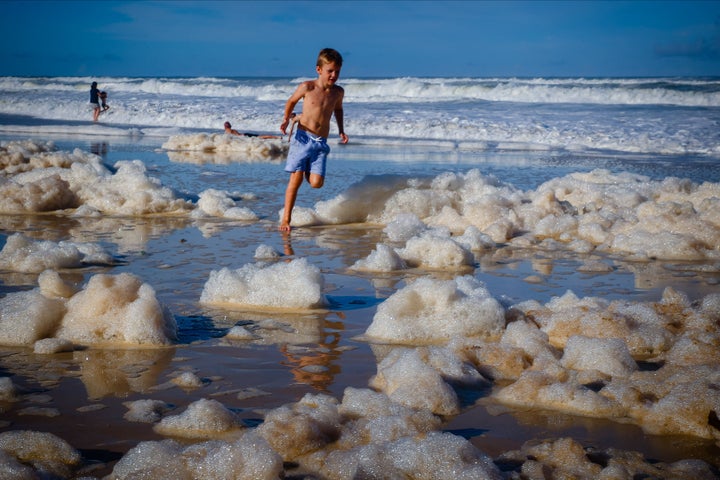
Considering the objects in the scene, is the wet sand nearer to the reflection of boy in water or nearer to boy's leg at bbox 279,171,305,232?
the reflection of boy in water

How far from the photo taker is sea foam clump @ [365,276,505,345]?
3790mm

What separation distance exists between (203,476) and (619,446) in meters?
1.42

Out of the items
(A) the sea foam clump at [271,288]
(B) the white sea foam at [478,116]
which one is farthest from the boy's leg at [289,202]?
(B) the white sea foam at [478,116]

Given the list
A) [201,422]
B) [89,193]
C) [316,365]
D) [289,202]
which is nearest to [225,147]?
[89,193]

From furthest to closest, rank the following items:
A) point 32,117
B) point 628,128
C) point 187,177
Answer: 1. point 32,117
2. point 628,128
3. point 187,177

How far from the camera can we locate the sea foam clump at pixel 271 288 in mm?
4270

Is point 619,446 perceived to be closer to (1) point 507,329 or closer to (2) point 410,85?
(1) point 507,329

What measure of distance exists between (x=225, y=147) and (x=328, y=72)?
8336 mm

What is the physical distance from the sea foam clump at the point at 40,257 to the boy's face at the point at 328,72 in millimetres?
2858

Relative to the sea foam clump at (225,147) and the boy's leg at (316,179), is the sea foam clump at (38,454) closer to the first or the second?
the boy's leg at (316,179)

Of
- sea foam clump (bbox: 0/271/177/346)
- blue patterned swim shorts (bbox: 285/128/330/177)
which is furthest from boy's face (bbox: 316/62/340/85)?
sea foam clump (bbox: 0/271/177/346)

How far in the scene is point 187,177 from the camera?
423 inches

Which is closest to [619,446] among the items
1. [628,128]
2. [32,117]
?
[628,128]

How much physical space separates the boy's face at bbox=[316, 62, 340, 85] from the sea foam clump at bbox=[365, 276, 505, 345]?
3.60 m
